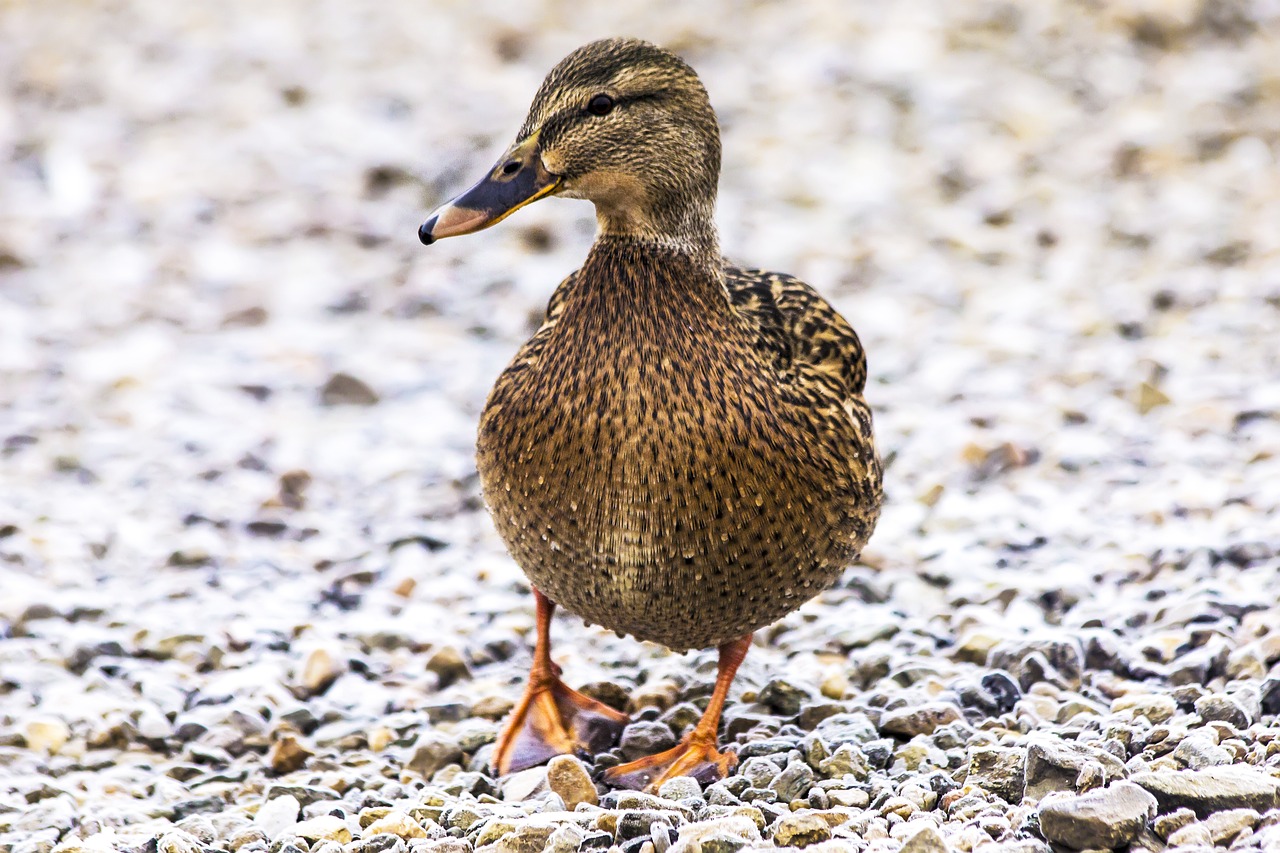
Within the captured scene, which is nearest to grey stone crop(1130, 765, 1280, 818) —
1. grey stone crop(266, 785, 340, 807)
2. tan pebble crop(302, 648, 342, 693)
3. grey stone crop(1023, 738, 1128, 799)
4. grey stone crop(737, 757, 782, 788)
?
grey stone crop(1023, 738, 1128, 799)

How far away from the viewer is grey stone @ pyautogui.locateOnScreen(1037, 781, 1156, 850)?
2.88m

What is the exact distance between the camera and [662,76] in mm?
3801

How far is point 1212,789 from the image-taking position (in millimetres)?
2986

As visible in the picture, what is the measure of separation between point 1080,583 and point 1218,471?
3.40 ft

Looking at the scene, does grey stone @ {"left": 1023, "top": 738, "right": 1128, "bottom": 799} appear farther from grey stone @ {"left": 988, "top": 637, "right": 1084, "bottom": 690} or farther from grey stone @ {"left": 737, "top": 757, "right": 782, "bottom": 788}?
grey stone @ {"left": 988, "top": 637, "right": 1084, "bottom": 690}

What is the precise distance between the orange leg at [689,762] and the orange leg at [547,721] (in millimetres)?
177

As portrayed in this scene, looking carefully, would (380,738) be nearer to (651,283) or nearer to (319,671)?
(319,671)

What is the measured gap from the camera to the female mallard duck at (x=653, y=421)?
140 inches

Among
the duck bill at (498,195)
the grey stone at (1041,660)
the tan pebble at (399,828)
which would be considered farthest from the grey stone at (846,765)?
the duck bill at (498,195)

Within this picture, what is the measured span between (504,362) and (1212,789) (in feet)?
13.6

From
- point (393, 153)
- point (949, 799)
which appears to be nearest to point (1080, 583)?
point (949, 799)

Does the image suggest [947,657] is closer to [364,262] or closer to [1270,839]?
[1270,839]

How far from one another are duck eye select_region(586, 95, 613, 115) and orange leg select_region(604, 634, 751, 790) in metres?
1.49

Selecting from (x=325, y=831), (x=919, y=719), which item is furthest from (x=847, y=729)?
(x=325, y=831)
